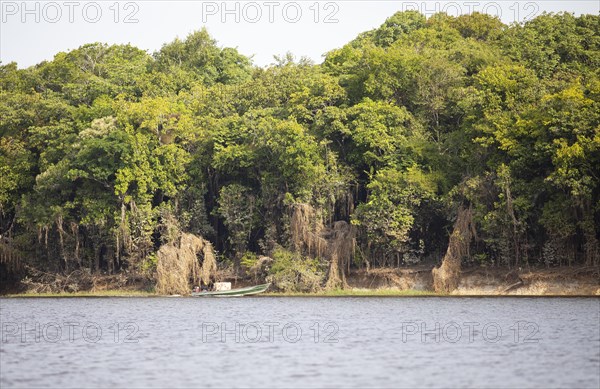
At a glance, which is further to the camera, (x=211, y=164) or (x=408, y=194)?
(x=211, y=164)

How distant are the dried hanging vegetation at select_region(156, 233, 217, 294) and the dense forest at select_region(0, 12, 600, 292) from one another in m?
2.16

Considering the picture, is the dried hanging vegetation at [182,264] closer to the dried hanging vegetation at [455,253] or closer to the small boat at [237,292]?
the small boat at [237,292]

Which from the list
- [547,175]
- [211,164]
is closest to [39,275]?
[211,164]

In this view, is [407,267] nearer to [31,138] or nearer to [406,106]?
[406,106]

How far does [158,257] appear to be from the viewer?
5966 cm

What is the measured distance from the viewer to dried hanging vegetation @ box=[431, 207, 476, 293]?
56031 mm

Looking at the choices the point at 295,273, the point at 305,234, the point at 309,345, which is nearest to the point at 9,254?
the point at 295,273

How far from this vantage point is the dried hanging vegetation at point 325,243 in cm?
5938

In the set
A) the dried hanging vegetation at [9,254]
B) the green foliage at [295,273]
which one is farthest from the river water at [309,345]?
the dried hanging vegetation at [9,254]

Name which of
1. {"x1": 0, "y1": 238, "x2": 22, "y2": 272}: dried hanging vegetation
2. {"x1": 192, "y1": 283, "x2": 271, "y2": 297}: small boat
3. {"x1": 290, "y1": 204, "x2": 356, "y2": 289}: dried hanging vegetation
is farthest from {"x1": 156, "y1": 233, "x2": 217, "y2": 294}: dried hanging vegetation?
{"x1": 0, "y1": 238, "x2": 22, "y2": 272}: dried hanging vegetation

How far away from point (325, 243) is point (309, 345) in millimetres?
26339

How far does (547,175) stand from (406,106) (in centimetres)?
1322

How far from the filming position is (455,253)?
56250 millimetres

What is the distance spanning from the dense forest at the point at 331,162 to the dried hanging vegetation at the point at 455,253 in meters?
0.26
